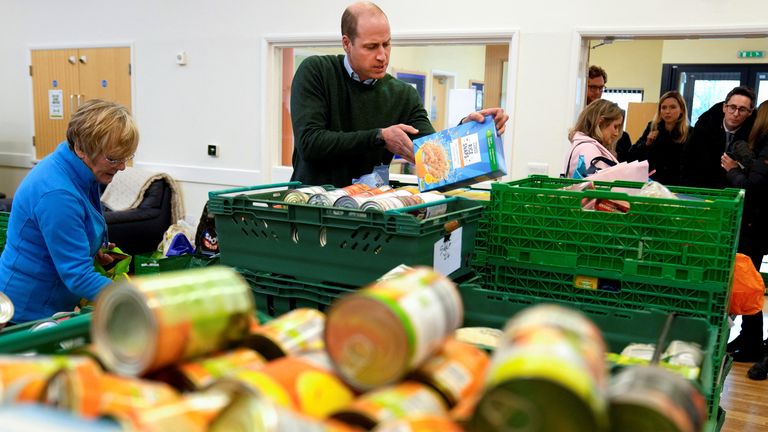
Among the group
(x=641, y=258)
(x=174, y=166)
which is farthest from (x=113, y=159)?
(x=174, y=166)

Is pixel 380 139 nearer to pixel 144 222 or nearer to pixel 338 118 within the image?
pixel 338 118

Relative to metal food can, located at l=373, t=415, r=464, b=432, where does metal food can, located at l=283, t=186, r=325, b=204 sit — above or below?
above

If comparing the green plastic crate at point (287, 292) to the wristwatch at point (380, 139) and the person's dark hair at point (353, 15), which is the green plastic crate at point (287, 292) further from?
the person's dark hair at point (353, 15)

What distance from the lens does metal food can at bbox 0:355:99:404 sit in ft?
2.40

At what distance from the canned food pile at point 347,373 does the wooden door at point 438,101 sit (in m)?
7.97

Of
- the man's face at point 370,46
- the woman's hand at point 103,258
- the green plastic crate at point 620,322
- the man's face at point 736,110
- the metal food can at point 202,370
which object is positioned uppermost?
the man's face at point 370,46

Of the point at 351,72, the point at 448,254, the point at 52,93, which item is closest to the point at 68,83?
the point at 52,93

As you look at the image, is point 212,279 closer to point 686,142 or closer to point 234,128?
point 686,142

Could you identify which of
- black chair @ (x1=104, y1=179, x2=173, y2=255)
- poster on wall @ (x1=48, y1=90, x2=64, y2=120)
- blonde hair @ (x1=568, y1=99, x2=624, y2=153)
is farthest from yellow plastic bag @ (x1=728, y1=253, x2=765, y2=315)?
poster on wall @ (x1=48, y1=90, x2=64, y2=120)

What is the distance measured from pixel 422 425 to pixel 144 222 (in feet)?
18.0

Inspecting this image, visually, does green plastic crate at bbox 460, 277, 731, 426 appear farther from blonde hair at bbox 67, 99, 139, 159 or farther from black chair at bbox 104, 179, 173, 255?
black chair at bbox 104, 179, 173, 255

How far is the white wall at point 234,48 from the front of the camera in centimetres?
455

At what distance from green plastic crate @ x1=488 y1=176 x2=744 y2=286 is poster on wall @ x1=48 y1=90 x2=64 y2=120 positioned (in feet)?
21.1

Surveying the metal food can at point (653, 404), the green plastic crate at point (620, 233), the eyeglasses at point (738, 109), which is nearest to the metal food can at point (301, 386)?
the metal food can at point (653, 404)
